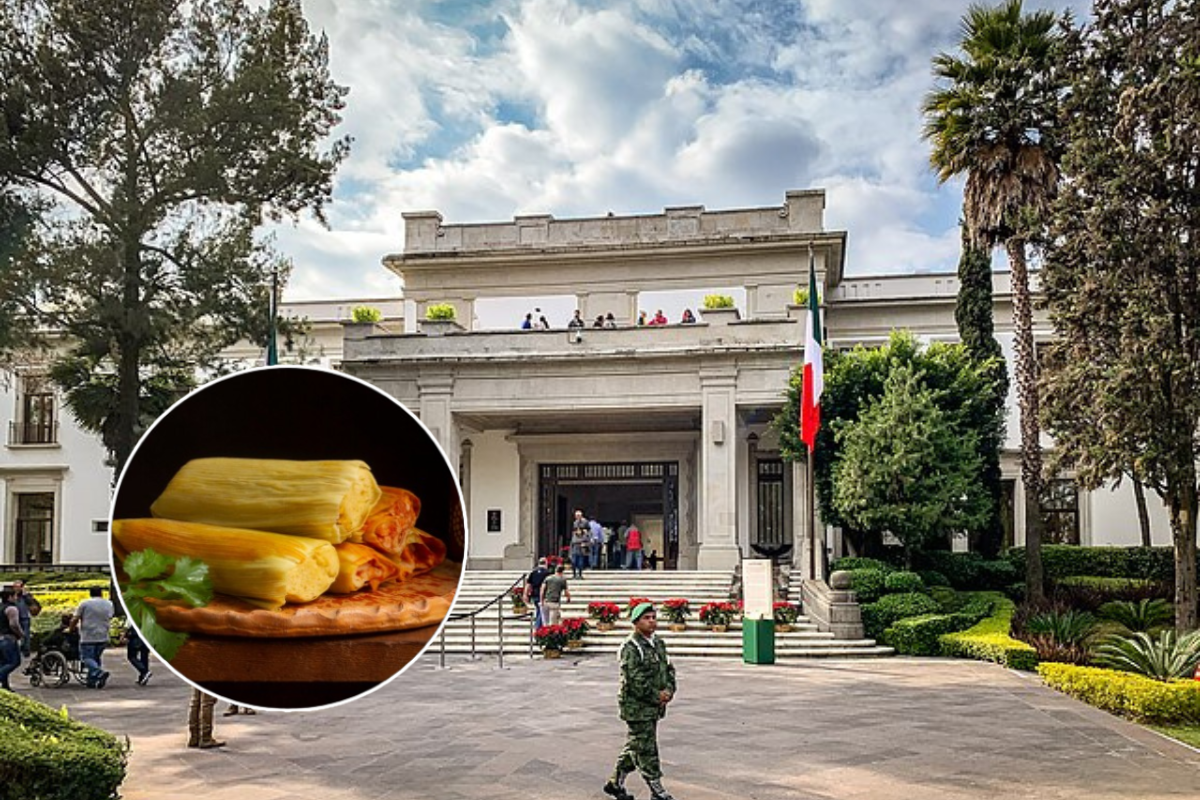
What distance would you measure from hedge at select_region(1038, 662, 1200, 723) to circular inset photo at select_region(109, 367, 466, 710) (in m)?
13.6

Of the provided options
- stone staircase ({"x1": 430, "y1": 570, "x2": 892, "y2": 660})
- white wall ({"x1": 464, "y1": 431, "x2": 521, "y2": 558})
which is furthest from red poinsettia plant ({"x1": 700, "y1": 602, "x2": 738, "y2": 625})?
white wall ({"x1": 464, "y1": 431, "x2": 521, "y2": 558})

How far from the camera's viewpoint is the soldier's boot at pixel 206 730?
39.2 ft

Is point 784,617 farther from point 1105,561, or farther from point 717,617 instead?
point 1105,561

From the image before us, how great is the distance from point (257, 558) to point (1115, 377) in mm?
20912

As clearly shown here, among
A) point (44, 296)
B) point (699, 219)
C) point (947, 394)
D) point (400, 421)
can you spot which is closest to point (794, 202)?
point (699, 219)

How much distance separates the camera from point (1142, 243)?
20906 mm

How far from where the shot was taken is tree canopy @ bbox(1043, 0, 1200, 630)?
67.5 ft

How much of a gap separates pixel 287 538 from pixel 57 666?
17988mm

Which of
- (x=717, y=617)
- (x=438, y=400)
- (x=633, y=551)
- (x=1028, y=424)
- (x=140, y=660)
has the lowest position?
(x=140, y=660)

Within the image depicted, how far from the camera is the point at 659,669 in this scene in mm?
9359

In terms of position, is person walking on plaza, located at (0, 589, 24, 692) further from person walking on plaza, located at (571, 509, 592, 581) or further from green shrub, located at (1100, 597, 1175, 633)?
green shrub, located at (1100, 597, 1175, 633)

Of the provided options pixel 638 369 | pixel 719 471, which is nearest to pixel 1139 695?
pixel 719 471

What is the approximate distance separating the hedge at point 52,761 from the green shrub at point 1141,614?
66.3 ft

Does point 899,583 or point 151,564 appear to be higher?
point 151,564
